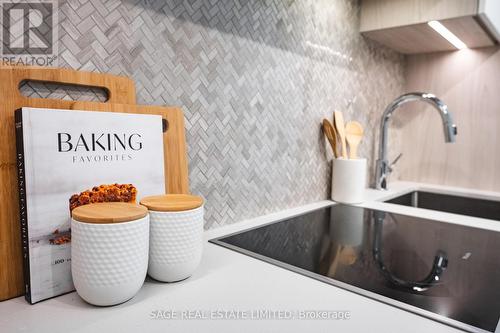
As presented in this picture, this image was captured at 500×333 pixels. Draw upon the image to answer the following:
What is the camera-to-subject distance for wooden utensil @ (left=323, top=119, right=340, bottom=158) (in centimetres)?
125

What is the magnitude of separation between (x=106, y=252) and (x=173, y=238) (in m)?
0.11

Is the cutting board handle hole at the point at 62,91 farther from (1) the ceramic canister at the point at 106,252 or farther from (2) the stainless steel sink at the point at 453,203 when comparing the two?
(2) the stainless steel sink at the point at 453,203

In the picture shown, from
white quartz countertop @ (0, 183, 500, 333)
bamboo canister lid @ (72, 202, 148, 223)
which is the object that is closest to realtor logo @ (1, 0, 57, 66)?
bamboo canister lid @ (72, 202, 148, 223)

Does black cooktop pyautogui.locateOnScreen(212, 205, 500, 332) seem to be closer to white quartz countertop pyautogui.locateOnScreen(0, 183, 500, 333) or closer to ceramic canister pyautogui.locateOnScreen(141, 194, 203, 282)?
white quartz countertop pyautogui.locateOnScreen(0, 183, 500, 333)

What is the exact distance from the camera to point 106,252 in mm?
482

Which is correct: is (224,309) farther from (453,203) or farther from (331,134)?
(453,203)

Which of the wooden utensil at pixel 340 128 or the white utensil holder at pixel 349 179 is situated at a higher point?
the wooden utensil at pixel 340 128

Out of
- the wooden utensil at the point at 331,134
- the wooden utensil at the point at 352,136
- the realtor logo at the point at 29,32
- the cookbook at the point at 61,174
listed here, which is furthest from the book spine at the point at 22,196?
the wooden utensil at the point at 352,136

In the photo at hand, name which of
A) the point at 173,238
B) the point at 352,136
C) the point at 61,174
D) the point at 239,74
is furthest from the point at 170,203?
the point at 352,136

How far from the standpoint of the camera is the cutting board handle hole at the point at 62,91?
1.91ft

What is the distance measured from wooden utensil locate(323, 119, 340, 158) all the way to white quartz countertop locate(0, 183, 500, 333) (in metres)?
0.70

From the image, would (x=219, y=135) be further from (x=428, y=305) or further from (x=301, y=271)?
(x=428, y=305)

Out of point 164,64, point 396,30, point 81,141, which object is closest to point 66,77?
point 81,141

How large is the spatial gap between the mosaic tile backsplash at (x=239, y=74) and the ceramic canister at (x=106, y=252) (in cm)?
26
